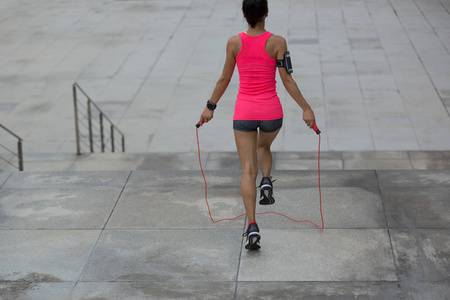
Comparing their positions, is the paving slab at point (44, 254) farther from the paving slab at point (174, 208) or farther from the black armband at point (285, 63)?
the black armband at point (285, 63)

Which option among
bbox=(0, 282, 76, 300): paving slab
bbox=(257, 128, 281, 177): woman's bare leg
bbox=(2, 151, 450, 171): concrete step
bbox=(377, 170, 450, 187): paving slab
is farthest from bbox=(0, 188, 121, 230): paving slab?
bbox=(2, 151, 450, 171): concrete step

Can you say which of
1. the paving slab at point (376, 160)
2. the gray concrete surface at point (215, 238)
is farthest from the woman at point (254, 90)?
the paving slab at point (376, 160)

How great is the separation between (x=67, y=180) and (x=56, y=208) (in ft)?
2.91

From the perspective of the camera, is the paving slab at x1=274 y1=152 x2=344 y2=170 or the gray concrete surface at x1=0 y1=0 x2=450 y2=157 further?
the gray concrete surface at x1=0 y1=0 x2=450 y2=157

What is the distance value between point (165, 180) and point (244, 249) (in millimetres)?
1960

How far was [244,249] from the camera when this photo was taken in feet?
20.1

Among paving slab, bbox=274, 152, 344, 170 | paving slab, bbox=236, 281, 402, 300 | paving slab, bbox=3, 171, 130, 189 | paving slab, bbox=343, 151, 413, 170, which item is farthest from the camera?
paving slab, bbox=274, 152, 344, 170

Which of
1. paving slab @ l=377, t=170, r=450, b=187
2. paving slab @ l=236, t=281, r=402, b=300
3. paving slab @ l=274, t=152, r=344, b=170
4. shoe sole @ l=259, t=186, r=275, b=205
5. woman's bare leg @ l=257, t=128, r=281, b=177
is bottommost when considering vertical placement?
paving slab @ l=274, t=152, r=344, b=170

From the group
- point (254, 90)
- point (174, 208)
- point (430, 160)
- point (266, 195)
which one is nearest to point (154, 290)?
point (266, 195)

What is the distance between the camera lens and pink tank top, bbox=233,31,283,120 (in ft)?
18.5

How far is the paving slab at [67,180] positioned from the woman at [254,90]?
2121 mm

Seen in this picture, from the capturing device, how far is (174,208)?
7.03 m

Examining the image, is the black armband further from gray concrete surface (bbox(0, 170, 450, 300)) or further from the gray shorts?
gray concrete surface (bbox(0, 170, 450, 300))

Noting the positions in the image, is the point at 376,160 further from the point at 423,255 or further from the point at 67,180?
the point at 423,255
